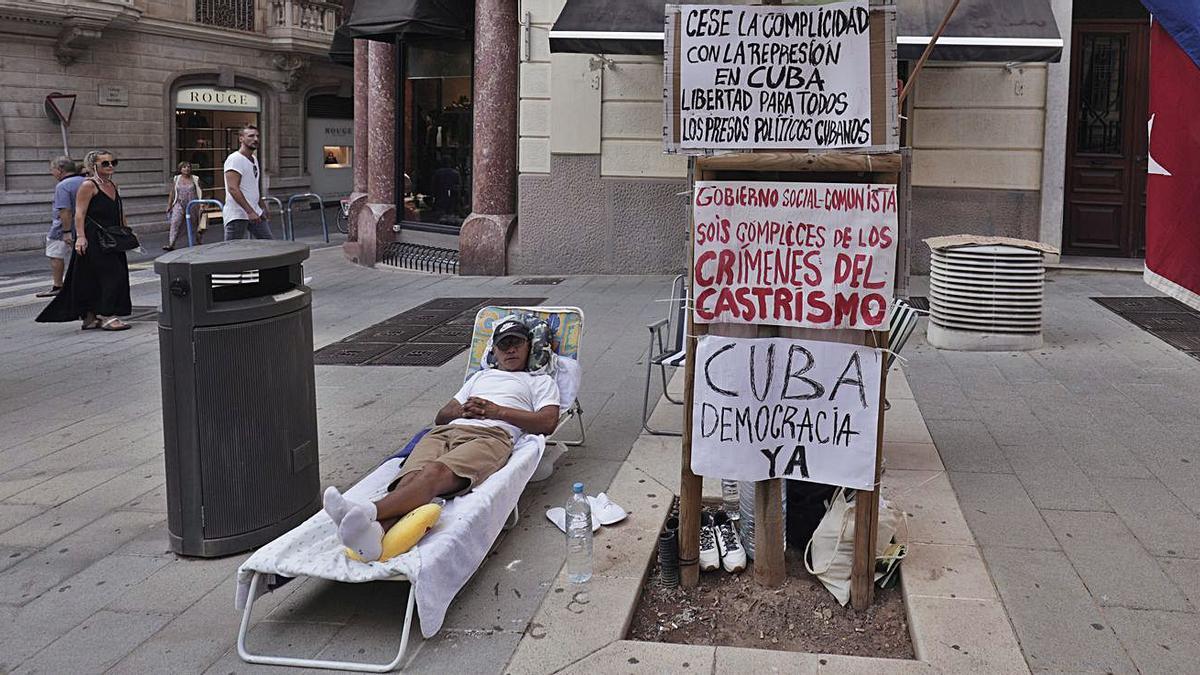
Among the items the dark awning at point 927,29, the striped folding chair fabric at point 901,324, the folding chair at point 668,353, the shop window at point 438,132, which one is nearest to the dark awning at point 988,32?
the dark awning at point 927,29

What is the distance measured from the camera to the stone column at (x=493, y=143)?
536 inches

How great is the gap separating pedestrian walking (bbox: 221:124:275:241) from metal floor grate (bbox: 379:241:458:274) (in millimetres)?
3071

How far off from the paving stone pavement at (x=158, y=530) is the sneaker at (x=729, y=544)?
648 mm

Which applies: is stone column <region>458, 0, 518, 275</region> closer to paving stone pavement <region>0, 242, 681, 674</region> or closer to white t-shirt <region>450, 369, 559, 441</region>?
paving stone pavement <region>0, 242, 681, 674</region>

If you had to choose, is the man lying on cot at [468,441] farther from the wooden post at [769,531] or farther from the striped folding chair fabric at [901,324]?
the striped folding chair fabric at [901,324]

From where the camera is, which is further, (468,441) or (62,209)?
(62,209)

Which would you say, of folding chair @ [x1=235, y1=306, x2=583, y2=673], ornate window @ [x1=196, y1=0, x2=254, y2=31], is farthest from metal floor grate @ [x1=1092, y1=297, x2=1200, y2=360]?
ornate window @ [x1=196, y1=0, x2=254, y2=31]

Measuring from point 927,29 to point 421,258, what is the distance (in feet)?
23.5

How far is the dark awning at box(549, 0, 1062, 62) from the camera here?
10812mm

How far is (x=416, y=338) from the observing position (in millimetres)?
9797

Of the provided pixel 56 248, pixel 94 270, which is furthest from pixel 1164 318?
pixel 56 248

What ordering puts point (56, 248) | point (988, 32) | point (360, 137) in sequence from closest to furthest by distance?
1. point (988, 32)
2. point (56, 248)
3. point (360, 137)

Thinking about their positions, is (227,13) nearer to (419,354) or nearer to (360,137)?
(360,137)

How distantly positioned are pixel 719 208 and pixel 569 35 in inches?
320
